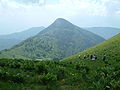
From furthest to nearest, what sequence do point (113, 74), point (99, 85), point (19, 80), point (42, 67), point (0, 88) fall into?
point (42, 67)
point (113, 74)
point (19, 80)
point (99, 85)
point (0, 88)

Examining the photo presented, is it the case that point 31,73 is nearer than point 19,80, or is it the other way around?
point 19,80

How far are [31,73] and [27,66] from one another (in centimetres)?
174

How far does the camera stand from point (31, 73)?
11.7 m

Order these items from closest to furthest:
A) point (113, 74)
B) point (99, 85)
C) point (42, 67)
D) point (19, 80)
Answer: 1. point (99, 85)
2. point (19, 80)
3. point (113, 74)
4. point (42, 67)

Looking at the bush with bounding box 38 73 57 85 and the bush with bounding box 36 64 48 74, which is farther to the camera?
the bush with bounding box 36 64 48 74

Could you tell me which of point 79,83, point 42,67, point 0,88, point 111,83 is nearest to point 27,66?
point 42,67

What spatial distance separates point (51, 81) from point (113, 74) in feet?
11.8

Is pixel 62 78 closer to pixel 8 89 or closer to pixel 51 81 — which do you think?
pixel 51 81

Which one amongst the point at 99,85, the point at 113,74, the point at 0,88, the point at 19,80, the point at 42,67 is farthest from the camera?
the point at 42,67

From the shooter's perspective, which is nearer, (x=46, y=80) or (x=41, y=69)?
(x=46, y=80)

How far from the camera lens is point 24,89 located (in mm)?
8164

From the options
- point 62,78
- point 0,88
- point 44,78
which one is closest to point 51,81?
point 44,78

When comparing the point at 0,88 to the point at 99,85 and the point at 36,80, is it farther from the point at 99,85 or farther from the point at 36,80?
the point at 99,85

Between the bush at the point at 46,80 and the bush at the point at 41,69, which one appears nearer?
the bush at the point at 46,80
